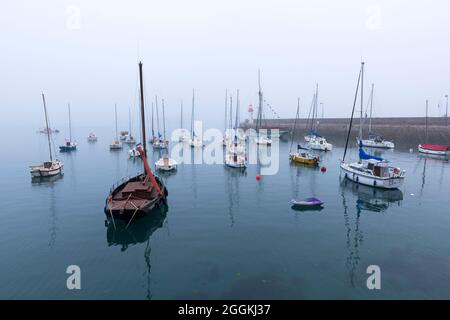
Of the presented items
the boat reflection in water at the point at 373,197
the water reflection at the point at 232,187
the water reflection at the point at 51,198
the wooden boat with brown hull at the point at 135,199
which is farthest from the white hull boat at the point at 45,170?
the boat reflection in water at the point at 373,197

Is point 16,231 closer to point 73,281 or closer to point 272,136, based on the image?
point 73,281

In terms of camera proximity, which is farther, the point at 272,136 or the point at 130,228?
the point at 272,136

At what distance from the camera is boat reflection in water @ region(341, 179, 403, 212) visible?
3098 centimetres

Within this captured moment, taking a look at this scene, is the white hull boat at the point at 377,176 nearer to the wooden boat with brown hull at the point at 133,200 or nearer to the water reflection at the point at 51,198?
the wooden boat with brown hull at the point at 133,200

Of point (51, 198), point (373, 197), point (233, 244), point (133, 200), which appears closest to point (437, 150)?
point (373, 197)

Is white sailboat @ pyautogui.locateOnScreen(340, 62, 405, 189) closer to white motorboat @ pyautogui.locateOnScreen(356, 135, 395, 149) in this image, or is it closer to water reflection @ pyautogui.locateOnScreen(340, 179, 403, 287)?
water reflection @ pyautogui.locateOnScreen(340, 179, 403, 287)

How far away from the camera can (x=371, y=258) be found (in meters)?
19.4

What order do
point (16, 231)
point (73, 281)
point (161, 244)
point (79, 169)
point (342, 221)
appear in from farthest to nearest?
1. point (79, 169)
2. point (342, 221)
3. point (16, 231)
4. point (161, 244)
5. point (73, 281)

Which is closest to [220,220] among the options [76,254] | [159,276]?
[159,276]

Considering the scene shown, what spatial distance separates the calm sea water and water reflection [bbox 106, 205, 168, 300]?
15cm

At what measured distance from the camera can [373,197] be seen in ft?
114

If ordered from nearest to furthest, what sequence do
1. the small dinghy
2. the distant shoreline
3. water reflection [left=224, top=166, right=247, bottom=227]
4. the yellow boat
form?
the small dinghy → water reflection [left=224, top=166, right=247, bottom=227] → the yellow boat → the distant shoreline

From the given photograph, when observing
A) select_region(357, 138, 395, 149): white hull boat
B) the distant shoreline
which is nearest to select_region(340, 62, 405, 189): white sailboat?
select_region(357, 138, 395, 149): white hull boat
